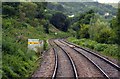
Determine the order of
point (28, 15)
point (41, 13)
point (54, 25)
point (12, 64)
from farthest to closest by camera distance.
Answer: point (54, 25) → point (41, 13) → point (28, 15) → point (12, 64)

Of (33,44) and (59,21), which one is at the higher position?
(33,44)

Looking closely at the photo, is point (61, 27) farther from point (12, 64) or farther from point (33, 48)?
point (12, 64)

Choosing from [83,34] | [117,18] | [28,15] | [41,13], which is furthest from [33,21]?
[117,18]

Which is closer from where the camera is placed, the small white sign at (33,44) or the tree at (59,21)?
the small white sign at (33,44)

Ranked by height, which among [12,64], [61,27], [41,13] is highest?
[12,64]

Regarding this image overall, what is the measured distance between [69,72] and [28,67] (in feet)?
9.46

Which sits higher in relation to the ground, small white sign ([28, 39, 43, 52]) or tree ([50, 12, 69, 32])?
small white sign ([28, 39, 43, 52])

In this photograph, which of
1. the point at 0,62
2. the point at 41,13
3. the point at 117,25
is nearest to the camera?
the point at 0,62

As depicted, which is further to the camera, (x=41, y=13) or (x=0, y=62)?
(x=41, y=13)

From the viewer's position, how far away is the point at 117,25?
106ft

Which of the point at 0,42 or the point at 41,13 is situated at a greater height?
the point at 0,42

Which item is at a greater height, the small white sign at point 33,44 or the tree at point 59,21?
the small white sign at point 33,44

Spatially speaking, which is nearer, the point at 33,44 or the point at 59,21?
the point at 33,44

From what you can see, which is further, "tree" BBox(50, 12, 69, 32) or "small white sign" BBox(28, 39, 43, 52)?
"tree" BBox(50, 12, 69, 32)
